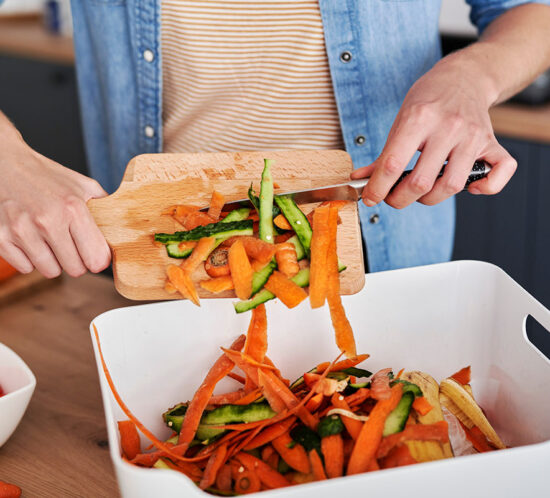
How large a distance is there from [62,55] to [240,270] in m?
2.44

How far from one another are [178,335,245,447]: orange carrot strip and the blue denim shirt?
56 cm

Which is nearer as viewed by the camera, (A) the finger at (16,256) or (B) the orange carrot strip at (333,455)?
(B) the orange carrot strip at (333,455)

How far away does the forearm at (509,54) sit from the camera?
1.09m

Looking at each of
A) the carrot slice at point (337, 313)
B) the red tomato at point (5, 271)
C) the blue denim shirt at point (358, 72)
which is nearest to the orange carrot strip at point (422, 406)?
the carrot slice at point (337, 313)

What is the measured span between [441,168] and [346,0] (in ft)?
1.42

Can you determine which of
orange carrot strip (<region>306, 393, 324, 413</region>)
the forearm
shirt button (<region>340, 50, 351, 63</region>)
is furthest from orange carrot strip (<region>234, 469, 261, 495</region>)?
shirt button (<region>340, 50, 351, 63</region>)

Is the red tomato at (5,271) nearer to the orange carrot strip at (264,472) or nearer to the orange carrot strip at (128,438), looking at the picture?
the orange carrot strip at (128,438)

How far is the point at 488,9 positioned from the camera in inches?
53.4

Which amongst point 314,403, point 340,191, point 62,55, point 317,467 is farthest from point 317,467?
point 62,55

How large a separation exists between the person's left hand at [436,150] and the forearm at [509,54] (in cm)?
9

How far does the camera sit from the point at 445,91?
1012mm

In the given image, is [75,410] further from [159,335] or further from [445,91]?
[445,91]

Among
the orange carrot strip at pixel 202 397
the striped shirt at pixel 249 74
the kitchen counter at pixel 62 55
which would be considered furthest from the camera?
the kitchen counter at pixel 62 55

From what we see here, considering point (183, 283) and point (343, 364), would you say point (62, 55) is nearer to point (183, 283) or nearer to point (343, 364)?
point (183, 283)
